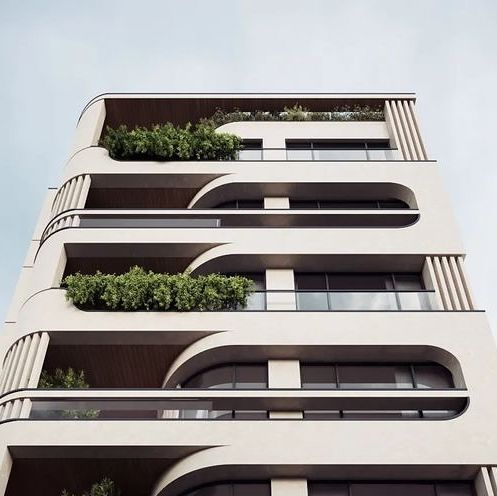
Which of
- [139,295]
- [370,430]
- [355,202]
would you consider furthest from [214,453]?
[355,202]

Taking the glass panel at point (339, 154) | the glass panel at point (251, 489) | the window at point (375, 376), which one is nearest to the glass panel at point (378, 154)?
the glass panel at point (339, 154)

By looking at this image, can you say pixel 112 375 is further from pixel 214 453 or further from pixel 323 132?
pixel 323 132

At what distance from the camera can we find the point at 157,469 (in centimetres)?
1553

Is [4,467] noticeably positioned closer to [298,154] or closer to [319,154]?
[298,154]

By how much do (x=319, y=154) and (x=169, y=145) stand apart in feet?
18.8

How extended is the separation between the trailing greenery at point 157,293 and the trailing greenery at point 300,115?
9.85m

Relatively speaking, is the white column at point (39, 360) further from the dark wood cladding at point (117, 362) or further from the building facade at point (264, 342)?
the dark wood cladding at point (117, 362)

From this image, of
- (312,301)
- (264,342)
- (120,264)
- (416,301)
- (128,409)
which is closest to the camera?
(128,409)

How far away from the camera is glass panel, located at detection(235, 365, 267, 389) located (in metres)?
17.3

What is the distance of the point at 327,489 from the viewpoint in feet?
49.9

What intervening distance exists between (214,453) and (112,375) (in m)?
5.67

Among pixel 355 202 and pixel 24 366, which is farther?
pixel 355 202

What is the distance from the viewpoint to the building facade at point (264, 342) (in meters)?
15.0

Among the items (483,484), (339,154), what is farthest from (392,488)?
(339,154)
